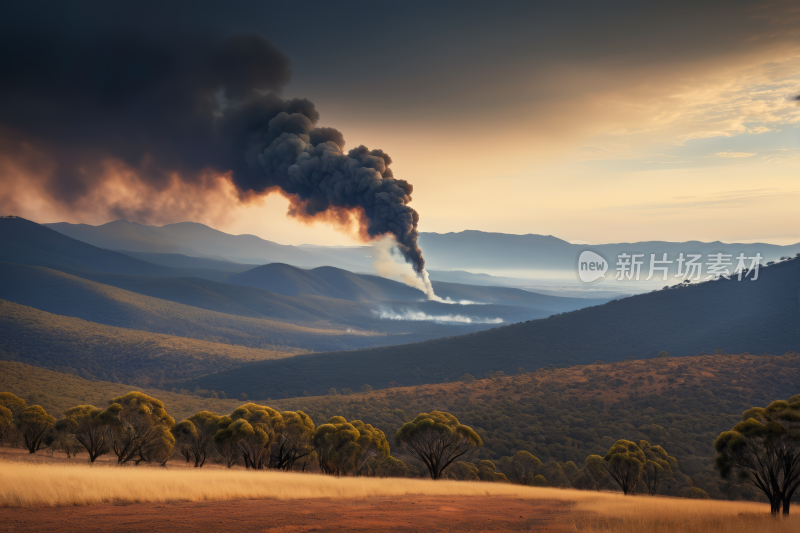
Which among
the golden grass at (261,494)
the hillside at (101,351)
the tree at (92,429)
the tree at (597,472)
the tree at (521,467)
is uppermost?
the golden grass at (261,494)

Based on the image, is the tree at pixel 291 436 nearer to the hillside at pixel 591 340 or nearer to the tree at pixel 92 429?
the tree at pixel 92 429

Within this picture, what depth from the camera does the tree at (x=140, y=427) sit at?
34031 mm

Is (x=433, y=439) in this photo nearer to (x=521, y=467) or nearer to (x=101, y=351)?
(x=521, y=467)

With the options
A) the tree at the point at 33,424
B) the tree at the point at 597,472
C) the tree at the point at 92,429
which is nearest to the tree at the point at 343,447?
the tree at the point at 92,429

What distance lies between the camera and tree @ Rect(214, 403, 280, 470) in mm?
33094

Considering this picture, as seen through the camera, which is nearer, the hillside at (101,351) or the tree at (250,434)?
the tree at (250,434)

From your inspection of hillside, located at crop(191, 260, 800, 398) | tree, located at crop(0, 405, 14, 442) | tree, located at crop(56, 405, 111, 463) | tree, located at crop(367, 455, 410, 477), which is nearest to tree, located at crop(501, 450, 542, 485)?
tree, located at crop(367, 455, 410, 477)

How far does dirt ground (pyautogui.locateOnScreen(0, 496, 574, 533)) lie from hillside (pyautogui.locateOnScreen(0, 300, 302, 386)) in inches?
5795

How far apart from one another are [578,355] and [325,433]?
102525 mm

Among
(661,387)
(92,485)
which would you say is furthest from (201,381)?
(92,485)

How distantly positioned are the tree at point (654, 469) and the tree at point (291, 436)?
2537 centimetres

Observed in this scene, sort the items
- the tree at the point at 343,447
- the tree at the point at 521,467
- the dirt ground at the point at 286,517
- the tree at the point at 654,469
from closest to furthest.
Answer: the dirt ground at the point at 286,517
the tree at the point at 343,447
the tree at the point at 654,469
the tree at the point at 521,467

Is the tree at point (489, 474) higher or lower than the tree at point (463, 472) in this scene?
lower

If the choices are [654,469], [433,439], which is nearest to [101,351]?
[433,439]
